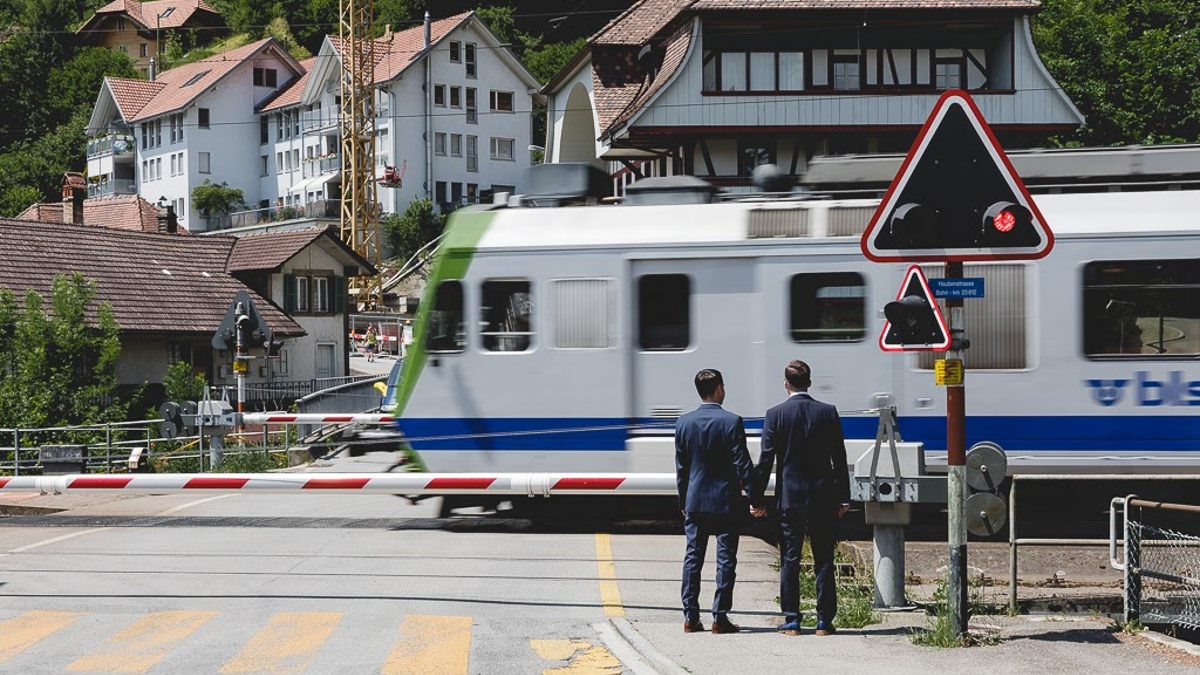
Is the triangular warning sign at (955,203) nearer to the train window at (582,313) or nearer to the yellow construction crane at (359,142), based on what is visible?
the train window at (582,313)

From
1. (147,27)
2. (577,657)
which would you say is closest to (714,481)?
(577,657)

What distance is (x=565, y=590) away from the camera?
11.7 m

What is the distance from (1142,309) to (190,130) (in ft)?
293

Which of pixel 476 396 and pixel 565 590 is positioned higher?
pixel 476 396

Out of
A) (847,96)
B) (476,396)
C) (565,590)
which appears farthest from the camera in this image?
(847,96)

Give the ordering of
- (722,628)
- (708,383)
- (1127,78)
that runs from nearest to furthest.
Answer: (708,383)
(722,628)
(1127,78)

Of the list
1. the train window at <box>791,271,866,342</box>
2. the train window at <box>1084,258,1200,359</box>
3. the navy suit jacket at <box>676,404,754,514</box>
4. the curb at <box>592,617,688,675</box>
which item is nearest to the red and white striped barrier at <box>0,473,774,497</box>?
the curb at <box>592,617,688,675</box>

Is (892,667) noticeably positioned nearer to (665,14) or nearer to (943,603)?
(943,603)

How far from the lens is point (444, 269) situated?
16.0 m

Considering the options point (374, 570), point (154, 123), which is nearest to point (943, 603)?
point (374, 570)

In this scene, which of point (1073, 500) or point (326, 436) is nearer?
point (1073, 500)

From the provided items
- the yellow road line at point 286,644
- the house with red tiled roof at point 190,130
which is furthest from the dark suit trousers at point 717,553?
the house with red tiled roof at point 190,130

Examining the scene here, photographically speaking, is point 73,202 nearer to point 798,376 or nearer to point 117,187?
point 117,187

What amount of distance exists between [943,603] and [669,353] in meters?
5.63
